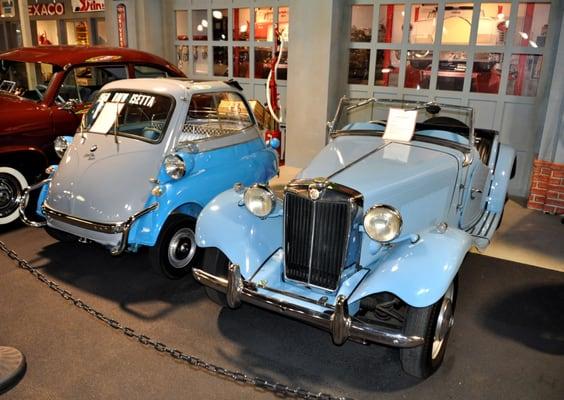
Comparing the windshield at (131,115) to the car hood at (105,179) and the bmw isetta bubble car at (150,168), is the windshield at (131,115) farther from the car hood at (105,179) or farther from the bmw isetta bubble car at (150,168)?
the car hood at (105,179)

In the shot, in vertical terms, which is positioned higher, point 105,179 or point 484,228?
point 105,179

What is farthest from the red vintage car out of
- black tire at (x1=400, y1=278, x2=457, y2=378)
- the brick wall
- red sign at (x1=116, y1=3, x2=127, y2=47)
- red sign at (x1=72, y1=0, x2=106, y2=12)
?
red sign at (x1=72, y1=0, x2=106, y2=12)

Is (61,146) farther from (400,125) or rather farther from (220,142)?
(400,125)

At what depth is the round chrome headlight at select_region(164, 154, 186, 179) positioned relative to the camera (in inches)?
159

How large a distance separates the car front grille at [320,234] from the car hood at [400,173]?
22 cm

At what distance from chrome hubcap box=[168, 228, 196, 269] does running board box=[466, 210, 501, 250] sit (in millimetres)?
2445

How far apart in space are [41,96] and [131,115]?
175 centimetres

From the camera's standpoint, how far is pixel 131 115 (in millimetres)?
4664

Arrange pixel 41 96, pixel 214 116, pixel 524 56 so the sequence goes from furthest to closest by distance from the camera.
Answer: pixel 524 56, pixel 41 96, pixel 214 116

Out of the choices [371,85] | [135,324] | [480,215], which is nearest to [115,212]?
[135,324]

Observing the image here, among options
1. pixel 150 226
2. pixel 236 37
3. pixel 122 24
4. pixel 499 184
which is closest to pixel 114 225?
pixel 150 226

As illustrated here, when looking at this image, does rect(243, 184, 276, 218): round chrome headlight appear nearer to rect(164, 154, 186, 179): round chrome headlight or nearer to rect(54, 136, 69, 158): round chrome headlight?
rect(164, 154, 186, 179): round chrome headlight

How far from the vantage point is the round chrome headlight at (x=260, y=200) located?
3289mm

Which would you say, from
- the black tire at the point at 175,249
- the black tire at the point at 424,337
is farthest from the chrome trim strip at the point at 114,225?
the black tire at the point at 424,337
